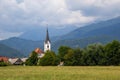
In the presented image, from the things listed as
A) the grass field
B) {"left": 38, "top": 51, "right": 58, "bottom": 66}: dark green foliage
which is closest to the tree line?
{"left": 38, "top": 51, "right": 58, "bottom": 66}: dark green foliage

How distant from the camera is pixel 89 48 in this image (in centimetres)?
10700

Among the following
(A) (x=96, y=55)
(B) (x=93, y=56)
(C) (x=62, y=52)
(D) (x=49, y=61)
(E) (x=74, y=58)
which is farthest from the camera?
(C) (x=62, y=52)

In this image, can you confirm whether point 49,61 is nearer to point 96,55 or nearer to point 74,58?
point 74,58

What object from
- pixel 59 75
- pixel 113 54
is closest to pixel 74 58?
pixel 113 54

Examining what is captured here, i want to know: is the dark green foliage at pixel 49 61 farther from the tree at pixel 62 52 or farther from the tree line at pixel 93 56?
the tree at pixel 62 52

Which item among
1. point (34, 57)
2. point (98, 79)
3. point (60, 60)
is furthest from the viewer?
point (34, 57)

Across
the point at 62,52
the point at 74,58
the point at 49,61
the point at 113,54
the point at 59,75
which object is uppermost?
the point at 62,52

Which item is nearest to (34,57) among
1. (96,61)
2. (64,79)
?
(96,61)

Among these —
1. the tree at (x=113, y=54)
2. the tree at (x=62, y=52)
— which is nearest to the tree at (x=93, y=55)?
the tree at (x=113, y=54)

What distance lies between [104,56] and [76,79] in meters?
73.9

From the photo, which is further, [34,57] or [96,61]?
[34,57]

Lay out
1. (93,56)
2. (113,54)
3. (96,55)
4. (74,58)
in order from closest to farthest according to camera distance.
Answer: (113,54)
(96,55)
(93,56)
(74,58)

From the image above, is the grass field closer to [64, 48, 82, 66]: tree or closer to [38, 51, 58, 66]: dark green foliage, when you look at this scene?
[64, 48, 82, 66]: tree

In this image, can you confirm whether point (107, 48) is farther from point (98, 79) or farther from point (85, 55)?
point (98, 79)
